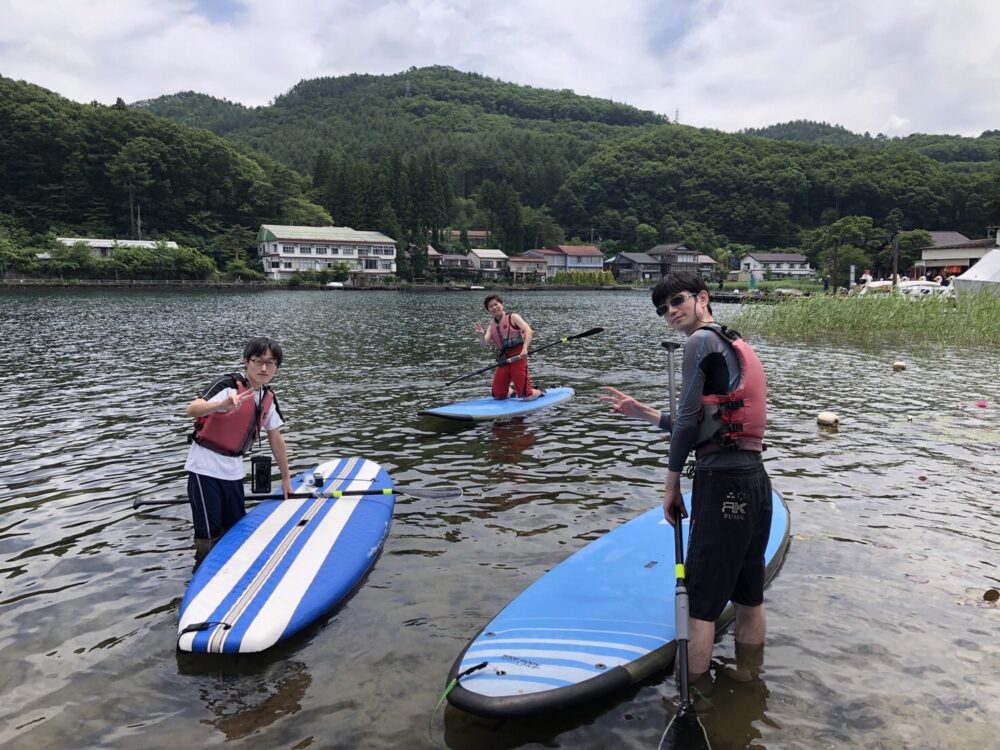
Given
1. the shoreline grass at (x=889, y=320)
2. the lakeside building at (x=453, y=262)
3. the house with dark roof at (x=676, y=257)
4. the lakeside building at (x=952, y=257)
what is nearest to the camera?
the shoreline grass at (x=889, y=320)

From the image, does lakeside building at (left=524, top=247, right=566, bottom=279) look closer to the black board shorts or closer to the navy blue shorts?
the navy blue shorts

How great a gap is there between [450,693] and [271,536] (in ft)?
9.81

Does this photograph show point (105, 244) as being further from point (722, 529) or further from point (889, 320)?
point (722, 529)

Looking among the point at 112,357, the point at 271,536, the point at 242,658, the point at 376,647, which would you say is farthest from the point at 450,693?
the point at 112,357

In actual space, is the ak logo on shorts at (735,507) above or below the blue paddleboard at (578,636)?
above

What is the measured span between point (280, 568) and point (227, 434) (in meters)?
1.46

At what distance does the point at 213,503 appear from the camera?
6.47m

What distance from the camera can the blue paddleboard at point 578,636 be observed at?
13.2 ft

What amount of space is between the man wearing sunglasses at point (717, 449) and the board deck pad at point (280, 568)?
3.18m

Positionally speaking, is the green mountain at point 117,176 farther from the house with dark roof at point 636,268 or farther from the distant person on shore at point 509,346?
the distant person on shore at point 509,346

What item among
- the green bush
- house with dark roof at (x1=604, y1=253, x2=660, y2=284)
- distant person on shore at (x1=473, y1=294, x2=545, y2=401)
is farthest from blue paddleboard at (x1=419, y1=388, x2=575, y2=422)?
house with dark roof at (x1=604, y1=253, x2=660, y2=284)

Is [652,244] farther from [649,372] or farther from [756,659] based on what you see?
[756,659]

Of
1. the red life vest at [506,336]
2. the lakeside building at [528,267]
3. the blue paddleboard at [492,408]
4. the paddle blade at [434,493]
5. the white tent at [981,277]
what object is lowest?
the paddle blade at [434,493]

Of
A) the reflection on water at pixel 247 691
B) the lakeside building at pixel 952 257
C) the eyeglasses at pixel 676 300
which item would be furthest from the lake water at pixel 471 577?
the lakeside building at pixel 952 257
